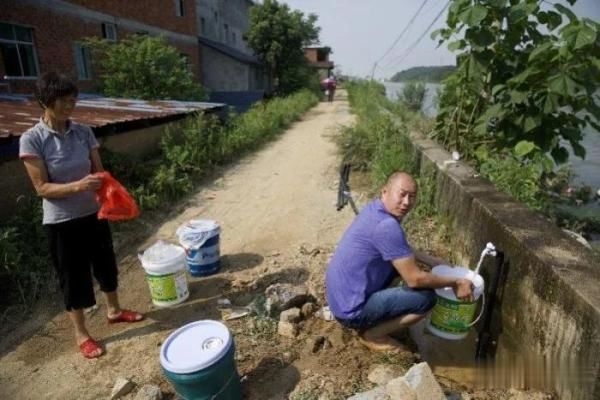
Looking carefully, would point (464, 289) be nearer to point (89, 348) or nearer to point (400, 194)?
point (400, 194)

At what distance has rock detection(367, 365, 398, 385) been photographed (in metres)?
2.30

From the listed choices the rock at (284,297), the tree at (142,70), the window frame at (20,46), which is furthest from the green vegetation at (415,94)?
the rock at (284,297)

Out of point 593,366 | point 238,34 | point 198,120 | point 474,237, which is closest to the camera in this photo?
point 593,366

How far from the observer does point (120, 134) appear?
6.15 metres

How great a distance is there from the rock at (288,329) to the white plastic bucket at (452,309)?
96 centimetres

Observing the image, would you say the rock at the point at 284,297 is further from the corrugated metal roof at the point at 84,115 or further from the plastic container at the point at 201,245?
the corrugated metal roof at the point at 84,115

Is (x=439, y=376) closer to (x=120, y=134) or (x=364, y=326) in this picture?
(x=364, y=326)

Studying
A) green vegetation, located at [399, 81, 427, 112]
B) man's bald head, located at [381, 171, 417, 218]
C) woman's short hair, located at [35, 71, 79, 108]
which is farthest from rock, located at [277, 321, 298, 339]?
green vegetation, located at [399, 81, 427, 112]

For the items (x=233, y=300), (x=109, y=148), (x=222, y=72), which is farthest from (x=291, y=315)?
(x=222, y=72)

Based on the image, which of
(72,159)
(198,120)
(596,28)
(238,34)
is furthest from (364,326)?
(238,34)

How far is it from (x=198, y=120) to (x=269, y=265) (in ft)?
14.9

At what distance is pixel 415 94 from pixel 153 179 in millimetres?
12533

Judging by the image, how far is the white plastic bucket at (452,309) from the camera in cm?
253

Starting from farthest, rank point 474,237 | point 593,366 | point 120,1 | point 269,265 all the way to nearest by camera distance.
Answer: point 120,1, point 269,265, point 474,237, point 593,366
